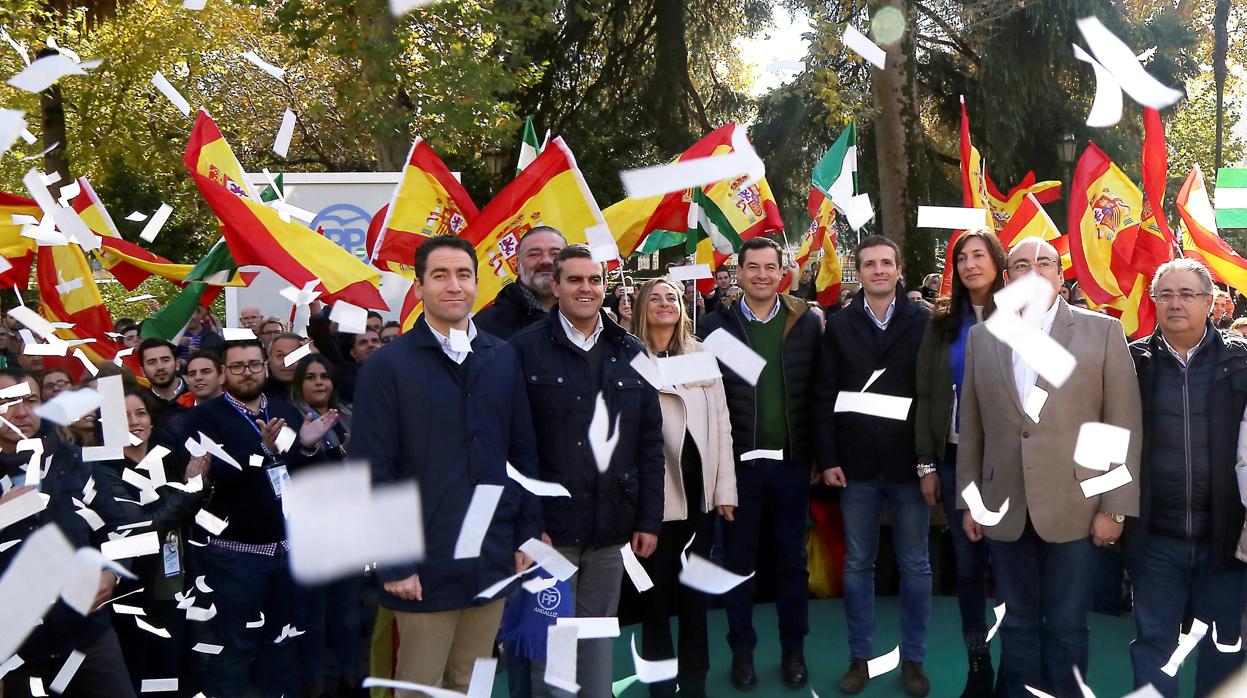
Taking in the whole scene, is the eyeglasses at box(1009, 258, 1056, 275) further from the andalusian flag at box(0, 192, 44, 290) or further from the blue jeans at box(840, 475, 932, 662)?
the andalusian flag at box(0, 192, 44, 290)

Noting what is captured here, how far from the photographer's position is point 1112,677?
4.98 m

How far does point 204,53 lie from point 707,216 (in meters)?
14.5

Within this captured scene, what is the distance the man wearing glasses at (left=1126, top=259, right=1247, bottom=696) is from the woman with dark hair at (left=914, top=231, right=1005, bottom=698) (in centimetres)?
67

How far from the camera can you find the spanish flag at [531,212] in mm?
6086

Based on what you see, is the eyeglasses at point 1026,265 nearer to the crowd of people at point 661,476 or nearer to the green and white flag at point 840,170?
the crowd of people at point 661,476

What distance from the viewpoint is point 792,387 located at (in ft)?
15.8

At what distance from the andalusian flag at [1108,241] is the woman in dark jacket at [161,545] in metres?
5.05

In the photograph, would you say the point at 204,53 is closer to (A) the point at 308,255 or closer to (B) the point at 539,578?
(A) the point at 308,255

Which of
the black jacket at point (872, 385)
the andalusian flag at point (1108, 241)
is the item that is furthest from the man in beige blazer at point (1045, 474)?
the andalusian flag at point (1108, 241)

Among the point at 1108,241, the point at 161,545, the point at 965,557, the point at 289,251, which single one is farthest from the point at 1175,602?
the point at 289,251

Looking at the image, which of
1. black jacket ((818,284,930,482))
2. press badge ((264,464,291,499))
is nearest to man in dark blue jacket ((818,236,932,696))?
black jacket ((818,284,930,482))

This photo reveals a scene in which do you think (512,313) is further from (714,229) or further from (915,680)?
(714,229)

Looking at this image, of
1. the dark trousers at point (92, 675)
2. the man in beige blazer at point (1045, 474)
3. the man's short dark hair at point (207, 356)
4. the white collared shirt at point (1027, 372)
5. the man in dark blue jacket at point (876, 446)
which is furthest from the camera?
the man's short dark hair at point (207, 356)

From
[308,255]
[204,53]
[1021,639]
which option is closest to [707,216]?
[308,255]
